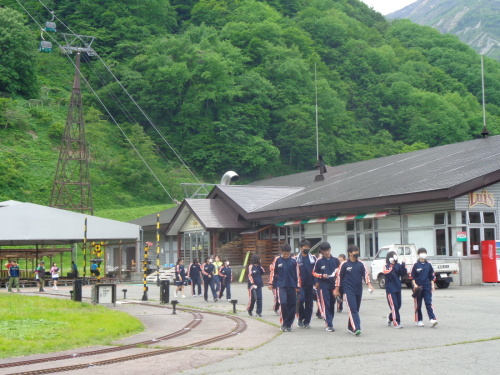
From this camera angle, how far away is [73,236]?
31.0 meters

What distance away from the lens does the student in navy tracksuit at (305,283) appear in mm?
14047

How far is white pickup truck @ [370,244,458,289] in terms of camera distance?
2478cm

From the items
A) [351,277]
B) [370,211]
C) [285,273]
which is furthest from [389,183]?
[351,277]

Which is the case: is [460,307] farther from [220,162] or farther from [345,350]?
[220,162]

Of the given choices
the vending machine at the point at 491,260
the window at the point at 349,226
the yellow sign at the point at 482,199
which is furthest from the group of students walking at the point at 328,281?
the window at the point at 349,226

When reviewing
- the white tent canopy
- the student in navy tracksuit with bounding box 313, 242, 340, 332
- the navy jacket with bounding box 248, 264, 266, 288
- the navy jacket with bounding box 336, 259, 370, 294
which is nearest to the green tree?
the white tent canopy

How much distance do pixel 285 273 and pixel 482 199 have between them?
53.8 feet

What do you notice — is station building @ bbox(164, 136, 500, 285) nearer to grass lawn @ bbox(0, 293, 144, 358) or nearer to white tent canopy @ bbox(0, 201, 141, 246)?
white tent canopy @ bbox(0, 201, 141, 246)

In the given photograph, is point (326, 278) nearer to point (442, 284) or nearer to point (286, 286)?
point (286, 286)

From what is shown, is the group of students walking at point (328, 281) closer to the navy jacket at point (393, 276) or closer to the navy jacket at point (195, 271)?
the navy jacket at point (393, 276)

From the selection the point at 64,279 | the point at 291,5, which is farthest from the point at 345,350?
the point at 291,5

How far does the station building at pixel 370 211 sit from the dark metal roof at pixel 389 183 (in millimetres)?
53

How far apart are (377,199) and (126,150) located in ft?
155

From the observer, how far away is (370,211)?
30.4m
